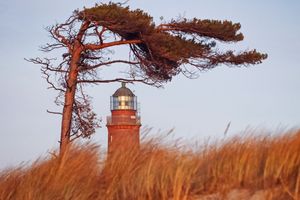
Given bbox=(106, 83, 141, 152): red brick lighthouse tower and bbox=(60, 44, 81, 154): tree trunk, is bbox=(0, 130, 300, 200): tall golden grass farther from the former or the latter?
bbox=(106, 83, 141, 152): red brick lighthouse tower

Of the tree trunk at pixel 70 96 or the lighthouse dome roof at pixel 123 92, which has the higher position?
the lighthouse dome roof at pixel 123 92

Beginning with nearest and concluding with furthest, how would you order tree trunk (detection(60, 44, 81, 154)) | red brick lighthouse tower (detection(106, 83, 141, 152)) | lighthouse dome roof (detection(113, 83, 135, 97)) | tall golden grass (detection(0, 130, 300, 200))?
tall golden grass (detection(0, 130, 300, 200)) < tree trunk (detection(60, 44, 81, 154)) < red brick lighthouse tower (detection(106, 83, 141, 152)) < lighthouse dome roof (detection(113, 83, 135, 97))

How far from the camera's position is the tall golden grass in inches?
219

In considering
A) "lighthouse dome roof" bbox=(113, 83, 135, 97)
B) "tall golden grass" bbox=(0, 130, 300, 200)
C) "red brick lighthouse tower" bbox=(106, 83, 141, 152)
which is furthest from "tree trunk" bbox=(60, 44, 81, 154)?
"lighthouse dome roof" bbox=(113, 83, 135, 97)

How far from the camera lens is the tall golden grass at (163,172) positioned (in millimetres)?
5555

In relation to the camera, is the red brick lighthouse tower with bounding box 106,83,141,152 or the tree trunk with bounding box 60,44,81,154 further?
the red brick lighthouse tower with bounding box 106,83,141,152

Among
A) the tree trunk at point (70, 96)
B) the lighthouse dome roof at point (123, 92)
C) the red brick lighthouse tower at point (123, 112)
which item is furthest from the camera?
the lighthouse dome roof at point (123, 92)

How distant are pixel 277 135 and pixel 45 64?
8995 millimetres

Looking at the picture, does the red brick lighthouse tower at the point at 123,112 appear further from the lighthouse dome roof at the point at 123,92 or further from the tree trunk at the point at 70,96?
the tree trunk at the point at 70,96

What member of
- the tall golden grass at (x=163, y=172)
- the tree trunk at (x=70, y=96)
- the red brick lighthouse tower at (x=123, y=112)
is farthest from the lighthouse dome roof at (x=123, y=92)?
the tall golden grass at (x=163, y=172)

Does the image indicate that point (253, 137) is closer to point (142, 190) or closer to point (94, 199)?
point (142, 190)

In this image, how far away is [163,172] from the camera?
6.13 m

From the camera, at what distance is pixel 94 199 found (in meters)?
6.12

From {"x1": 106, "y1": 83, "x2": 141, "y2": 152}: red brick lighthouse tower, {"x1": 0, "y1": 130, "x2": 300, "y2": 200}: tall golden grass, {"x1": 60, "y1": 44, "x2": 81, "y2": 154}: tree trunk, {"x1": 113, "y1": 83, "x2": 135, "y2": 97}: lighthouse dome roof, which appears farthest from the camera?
{"x1": 113, "y1": 83, "x2": 135, "y2": 97}: lighthouse dome roof
